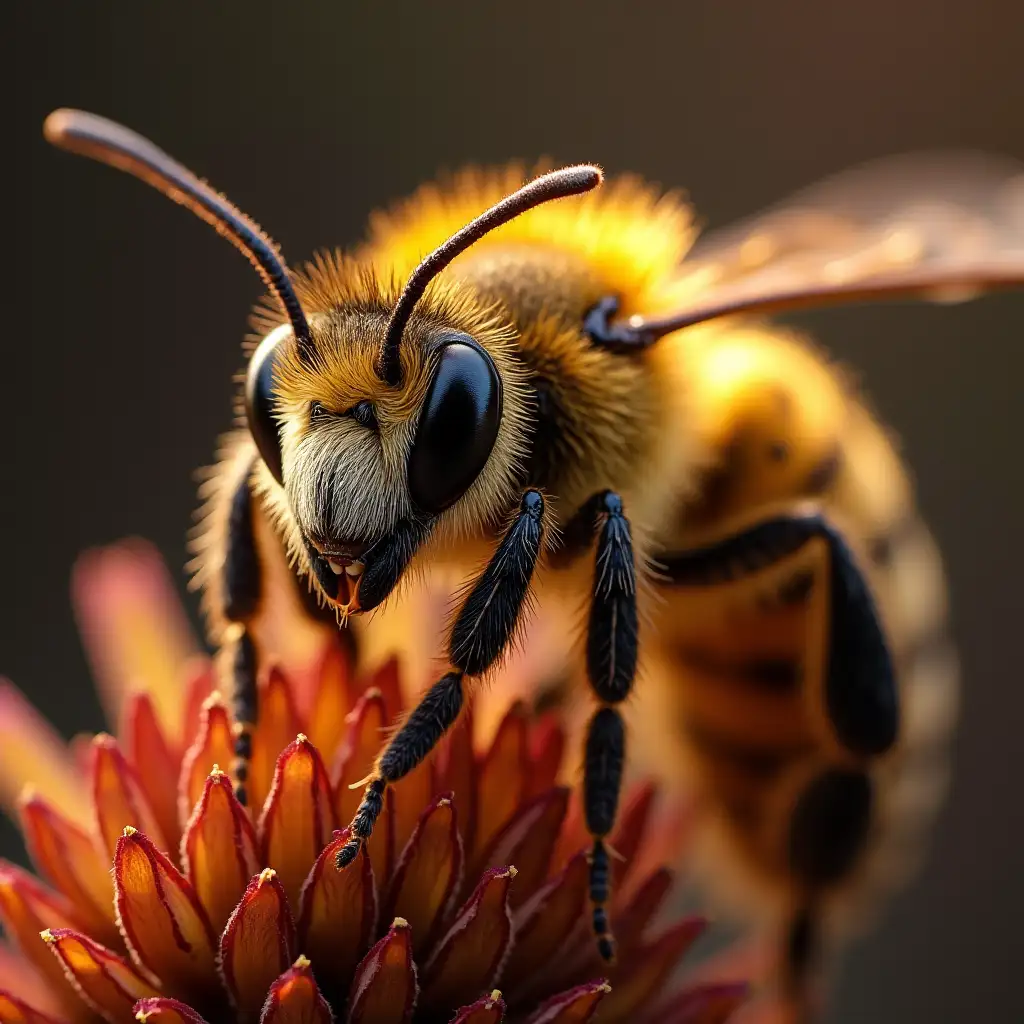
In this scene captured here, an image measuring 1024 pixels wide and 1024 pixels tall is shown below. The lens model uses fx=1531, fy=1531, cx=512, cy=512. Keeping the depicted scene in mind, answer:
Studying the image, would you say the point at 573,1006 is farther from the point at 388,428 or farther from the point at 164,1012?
the point at 388,428

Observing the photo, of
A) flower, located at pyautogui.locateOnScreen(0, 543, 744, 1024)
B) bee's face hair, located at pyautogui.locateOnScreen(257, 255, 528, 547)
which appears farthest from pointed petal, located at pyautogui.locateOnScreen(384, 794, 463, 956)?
bee's face hair, located at pyautogui.locateOnScreen(257, 255, 528, 547)

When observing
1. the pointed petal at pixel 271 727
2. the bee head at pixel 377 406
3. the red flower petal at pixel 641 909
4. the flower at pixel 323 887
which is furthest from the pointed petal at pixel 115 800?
the red flower petal at pixel 641 909

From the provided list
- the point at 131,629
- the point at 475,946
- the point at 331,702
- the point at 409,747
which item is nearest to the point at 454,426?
the point at 409,747

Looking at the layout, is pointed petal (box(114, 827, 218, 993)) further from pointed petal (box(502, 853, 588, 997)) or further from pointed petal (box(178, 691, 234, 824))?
pointed petal (box(502, 853, 588, 997))

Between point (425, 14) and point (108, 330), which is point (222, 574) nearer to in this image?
point (108, 330)

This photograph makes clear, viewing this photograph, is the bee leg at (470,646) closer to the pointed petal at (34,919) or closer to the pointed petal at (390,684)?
the pointed petal at (390,684)

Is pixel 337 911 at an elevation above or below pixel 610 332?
below
